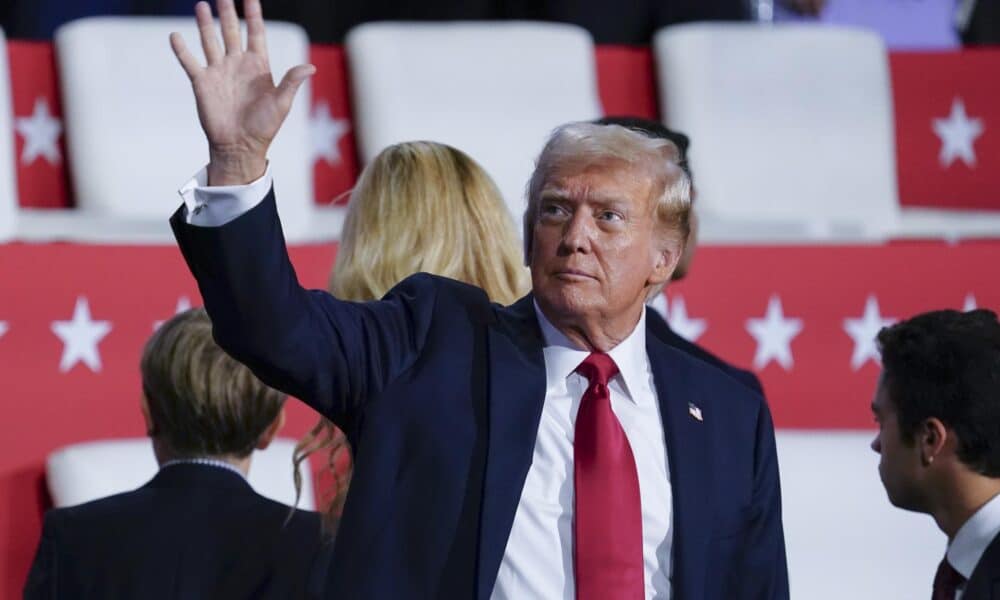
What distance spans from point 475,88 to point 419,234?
2.28m

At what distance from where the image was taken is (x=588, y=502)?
1.89m

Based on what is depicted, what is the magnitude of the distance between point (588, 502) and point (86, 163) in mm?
2754

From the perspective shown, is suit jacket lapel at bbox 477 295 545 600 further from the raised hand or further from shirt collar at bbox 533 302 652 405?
the raised hand

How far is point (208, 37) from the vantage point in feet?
5.70

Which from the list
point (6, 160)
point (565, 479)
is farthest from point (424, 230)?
point (6, 160)

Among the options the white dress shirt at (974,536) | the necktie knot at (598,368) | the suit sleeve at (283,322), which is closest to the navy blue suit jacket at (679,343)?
the white dress shirt at (974,536)

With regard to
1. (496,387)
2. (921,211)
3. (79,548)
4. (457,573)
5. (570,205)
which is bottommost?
(921,211)

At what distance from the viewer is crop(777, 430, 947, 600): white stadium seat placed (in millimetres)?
2977

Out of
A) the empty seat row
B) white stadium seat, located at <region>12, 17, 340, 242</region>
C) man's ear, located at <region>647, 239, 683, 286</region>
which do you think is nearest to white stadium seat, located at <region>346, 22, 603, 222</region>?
the empty seat row

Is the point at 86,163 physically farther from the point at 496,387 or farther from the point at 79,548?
the point at 496,387

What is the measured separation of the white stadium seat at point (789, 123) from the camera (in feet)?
16.0

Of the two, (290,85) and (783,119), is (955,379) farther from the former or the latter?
(783,119)


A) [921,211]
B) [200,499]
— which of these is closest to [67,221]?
[200,499]

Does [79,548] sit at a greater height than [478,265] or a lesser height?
lesser
